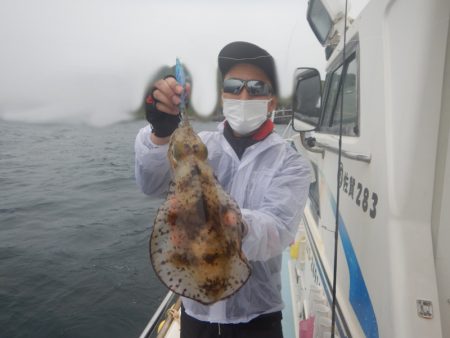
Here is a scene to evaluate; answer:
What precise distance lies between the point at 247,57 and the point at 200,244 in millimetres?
1431

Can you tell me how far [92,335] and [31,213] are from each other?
24.7ft

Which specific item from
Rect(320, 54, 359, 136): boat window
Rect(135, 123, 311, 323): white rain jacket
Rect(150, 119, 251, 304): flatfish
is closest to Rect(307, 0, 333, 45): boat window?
Rect(320, 54, 359, 136): boat window

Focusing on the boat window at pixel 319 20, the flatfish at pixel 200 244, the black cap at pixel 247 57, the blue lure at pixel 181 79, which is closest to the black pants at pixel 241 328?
the flatfish at pixel 200 244

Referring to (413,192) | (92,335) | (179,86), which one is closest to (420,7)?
(413,192)

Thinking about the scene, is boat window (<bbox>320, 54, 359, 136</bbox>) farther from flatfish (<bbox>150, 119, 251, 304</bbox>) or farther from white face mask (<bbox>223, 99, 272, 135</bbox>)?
flatfish (<bbox>150, 119, 251, 304</bbox>)

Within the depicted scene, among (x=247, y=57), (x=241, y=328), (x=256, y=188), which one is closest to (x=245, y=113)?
(x=247, y=57)

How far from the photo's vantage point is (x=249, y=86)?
95.4 inches

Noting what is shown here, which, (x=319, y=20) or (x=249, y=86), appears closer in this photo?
(x=249, y=86)

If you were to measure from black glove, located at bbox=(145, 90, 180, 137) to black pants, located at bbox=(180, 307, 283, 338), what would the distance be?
4.18ft

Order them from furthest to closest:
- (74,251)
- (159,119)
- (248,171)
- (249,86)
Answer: (74,251), (249,86), (248,171), (159,119)

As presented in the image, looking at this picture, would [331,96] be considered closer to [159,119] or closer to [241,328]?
[159,119]

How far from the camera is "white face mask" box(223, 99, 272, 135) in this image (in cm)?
244

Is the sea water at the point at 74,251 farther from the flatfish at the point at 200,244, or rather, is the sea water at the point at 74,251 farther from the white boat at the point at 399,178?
the white boat at the point at 399,178

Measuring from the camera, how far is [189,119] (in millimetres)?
2049
